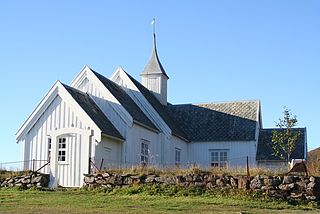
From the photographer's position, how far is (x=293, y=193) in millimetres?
23062

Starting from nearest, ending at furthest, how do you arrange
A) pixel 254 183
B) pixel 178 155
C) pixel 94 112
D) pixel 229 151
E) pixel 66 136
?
pixel 254 183
pixel 66 136
pixel 94 112
pixel 178 155
pixel 229 151

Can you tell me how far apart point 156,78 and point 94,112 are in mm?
13460

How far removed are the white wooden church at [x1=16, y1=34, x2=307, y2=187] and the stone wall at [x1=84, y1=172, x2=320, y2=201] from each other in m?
4.68

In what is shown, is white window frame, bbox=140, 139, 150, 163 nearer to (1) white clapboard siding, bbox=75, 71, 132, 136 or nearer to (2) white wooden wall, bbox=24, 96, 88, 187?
(1) white clapboard siding, bbox=75, 71, 132, 136

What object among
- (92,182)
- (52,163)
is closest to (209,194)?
(92,182)

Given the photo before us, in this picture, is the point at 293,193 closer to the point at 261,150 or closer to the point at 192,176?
the point at 192,176

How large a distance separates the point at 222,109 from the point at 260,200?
21.9m

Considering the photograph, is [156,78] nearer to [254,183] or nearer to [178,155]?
[178,155]

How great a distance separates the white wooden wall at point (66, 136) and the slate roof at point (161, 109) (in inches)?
341

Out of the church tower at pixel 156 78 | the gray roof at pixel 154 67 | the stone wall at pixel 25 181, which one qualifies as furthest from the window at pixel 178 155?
the stone wall at pixel 25 181

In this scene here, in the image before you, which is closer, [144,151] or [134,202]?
[134,202]

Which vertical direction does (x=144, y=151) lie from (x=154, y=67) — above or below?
below

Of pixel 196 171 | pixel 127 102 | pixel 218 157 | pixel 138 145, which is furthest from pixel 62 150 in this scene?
pixel 218 157

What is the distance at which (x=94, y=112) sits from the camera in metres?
30.7
